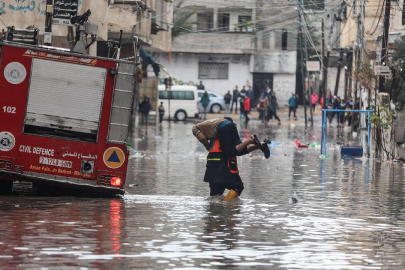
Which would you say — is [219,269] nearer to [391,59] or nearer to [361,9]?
[391,59]

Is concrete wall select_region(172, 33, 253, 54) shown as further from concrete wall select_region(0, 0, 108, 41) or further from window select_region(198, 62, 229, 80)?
concrete wall select_region(0, 0, 108, 41)

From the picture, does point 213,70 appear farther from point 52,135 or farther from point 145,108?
point 52,135

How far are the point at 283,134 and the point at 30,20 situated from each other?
14.5m

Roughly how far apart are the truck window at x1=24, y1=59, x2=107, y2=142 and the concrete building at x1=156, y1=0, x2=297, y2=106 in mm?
55010

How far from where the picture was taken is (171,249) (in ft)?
32.5

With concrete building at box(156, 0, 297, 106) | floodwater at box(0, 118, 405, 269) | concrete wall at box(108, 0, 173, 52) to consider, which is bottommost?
floodwater at box(0, 118, 405, 269)

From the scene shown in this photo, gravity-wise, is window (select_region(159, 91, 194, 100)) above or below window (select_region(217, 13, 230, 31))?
below

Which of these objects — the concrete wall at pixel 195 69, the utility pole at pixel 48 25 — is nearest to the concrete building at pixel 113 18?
the utility pole at pixel 48 25

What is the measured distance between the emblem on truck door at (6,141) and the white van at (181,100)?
130ft

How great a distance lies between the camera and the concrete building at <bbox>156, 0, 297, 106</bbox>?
7012 centimetres

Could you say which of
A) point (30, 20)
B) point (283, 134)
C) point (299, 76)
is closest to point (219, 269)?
point (30, 20)

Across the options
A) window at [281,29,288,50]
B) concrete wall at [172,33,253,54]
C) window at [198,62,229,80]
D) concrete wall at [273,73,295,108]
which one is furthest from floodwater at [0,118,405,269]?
window at [281,29,288,50]

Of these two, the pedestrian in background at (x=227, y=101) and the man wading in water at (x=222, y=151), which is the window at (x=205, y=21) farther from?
the man wading in water at (x=222, y=151)

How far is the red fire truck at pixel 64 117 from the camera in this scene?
48.4ft
